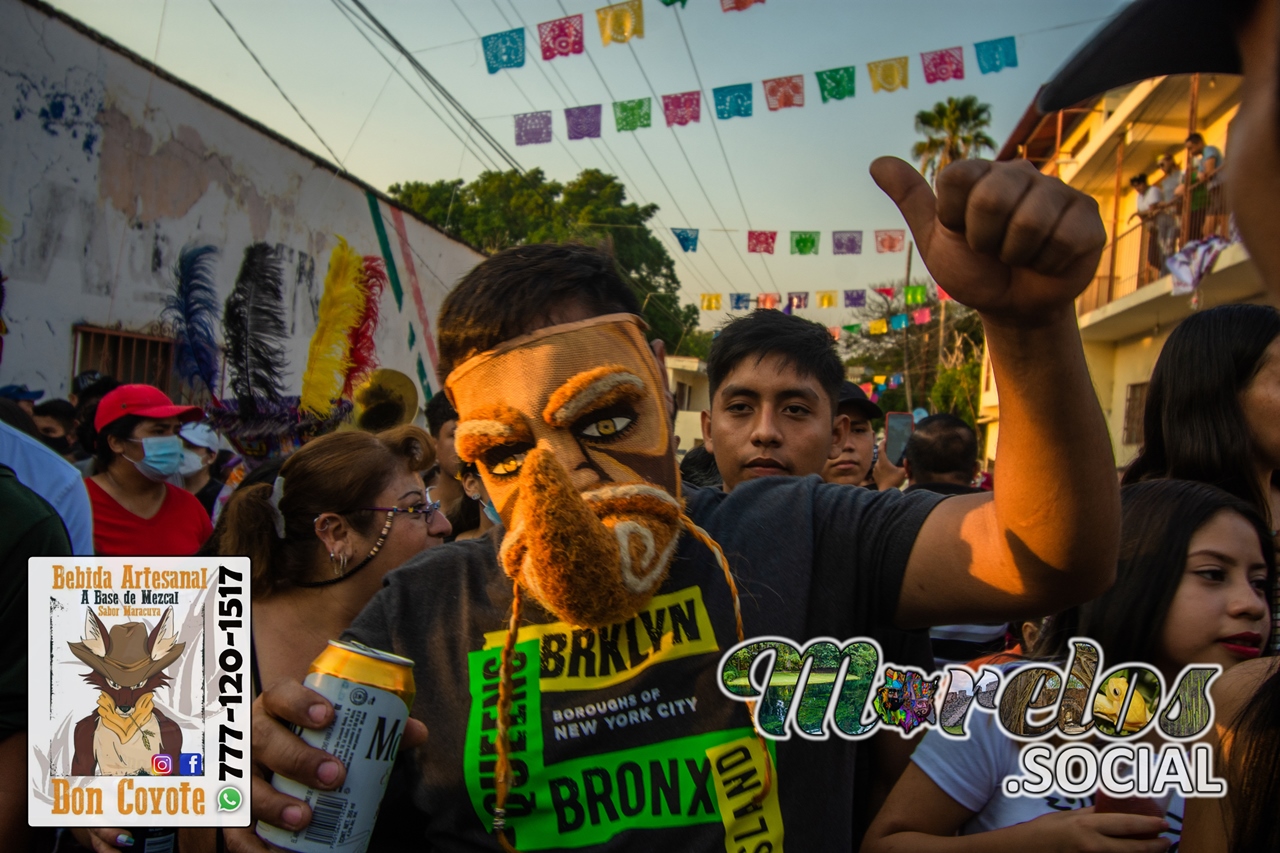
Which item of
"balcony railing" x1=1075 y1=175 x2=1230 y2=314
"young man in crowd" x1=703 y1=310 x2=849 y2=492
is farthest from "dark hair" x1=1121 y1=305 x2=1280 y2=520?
"balcony railing" x1=1075 y1=175 x2=1230 y2=314

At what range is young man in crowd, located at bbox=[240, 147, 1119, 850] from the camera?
1319 mm

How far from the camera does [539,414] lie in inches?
66.5

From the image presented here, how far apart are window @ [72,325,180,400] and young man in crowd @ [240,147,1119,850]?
6.90m

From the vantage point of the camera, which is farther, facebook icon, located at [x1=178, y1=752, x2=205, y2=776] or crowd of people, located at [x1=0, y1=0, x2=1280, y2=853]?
facebook icon, located at [x1=178, y1=752, x2=205, y2=776]

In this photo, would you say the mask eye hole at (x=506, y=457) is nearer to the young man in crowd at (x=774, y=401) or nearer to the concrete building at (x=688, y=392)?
the young man in crowd at (x=774, y=401)

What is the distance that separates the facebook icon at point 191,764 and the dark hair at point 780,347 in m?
2.12

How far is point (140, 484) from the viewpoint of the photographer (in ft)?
16.0

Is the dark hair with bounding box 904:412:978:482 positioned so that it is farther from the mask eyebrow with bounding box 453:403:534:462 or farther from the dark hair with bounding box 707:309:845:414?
the mask eyebrow with bounding box 453:403:534:462

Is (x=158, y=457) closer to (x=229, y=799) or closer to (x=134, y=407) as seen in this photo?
(x=134, y=407)

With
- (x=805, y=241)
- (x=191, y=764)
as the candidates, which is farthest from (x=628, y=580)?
(x=805, y=241)

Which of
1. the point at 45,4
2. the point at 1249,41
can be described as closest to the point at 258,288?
the point at 45,4

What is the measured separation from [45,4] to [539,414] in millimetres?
7386

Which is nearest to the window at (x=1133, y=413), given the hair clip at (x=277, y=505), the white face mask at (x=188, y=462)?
the white face mask at (x=188, y=462)

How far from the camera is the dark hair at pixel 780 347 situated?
10.3ft
